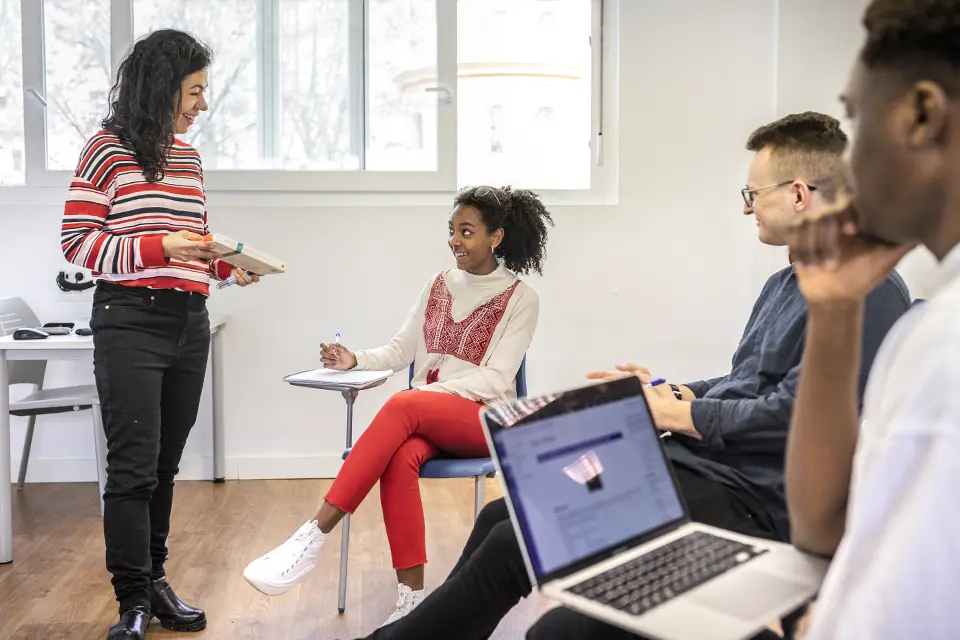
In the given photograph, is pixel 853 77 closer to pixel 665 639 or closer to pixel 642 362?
pixel 665 639

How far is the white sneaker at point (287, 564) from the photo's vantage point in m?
2.07

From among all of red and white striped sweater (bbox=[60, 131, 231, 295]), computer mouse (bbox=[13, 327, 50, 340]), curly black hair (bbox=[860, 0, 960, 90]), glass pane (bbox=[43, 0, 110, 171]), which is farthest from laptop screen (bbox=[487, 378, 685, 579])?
glass pane (bbox=[43, 0, 110, 171])

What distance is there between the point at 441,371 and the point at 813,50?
2.36 m

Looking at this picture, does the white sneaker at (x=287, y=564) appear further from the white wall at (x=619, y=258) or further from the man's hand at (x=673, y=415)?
the white wall at (x=619, y=258)

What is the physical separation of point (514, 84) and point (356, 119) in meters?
0.71

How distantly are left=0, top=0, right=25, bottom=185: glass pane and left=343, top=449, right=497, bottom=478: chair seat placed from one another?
2463 millimetres

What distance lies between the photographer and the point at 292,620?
2324mm

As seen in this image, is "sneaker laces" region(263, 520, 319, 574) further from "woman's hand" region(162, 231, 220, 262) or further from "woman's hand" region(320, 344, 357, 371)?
"woman's hand" region(162, 231, 220, 262)

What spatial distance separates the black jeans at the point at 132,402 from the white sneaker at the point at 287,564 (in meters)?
0.28

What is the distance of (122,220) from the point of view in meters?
2.13

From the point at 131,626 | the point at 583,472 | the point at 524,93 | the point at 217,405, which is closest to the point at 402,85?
the point at 524,93

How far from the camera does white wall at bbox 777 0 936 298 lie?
3768mm

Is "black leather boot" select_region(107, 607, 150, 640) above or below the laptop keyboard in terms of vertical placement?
below

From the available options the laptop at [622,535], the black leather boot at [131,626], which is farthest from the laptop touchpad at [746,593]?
the black leather boot at [131,626]
